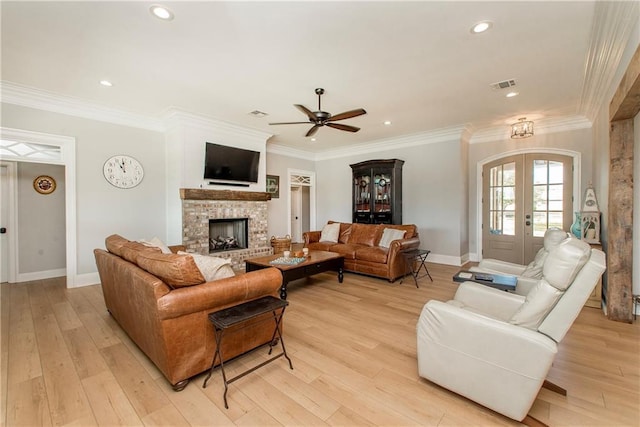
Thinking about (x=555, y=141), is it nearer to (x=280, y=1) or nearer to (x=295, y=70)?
(x=295, y=70)

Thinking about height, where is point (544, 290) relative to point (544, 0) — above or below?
below

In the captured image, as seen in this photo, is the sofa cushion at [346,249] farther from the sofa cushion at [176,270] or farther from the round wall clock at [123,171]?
the round wall clock at [123,171]

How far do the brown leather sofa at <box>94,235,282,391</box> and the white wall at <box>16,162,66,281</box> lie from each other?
385 cm

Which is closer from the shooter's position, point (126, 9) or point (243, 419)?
point (243, 419)

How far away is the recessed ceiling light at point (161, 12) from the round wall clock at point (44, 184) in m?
4.34

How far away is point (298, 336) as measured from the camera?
2.75 metres

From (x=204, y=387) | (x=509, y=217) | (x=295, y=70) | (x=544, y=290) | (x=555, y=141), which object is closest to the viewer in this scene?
(x=544, y=290)

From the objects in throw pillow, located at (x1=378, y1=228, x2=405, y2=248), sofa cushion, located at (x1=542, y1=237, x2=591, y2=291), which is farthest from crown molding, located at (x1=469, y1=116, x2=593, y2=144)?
sofa cushion, located at (x1=542, y1=237, x2=591, y2=291)

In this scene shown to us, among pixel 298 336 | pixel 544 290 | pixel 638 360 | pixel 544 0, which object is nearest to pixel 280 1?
pixel 544 0

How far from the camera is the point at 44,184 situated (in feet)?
16.0

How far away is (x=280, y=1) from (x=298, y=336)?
2866 mm

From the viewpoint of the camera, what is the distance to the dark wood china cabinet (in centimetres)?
629

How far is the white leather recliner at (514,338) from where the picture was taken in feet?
5.00

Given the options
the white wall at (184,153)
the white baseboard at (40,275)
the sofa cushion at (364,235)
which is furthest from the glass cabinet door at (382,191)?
the white baseboard at (40,275)
